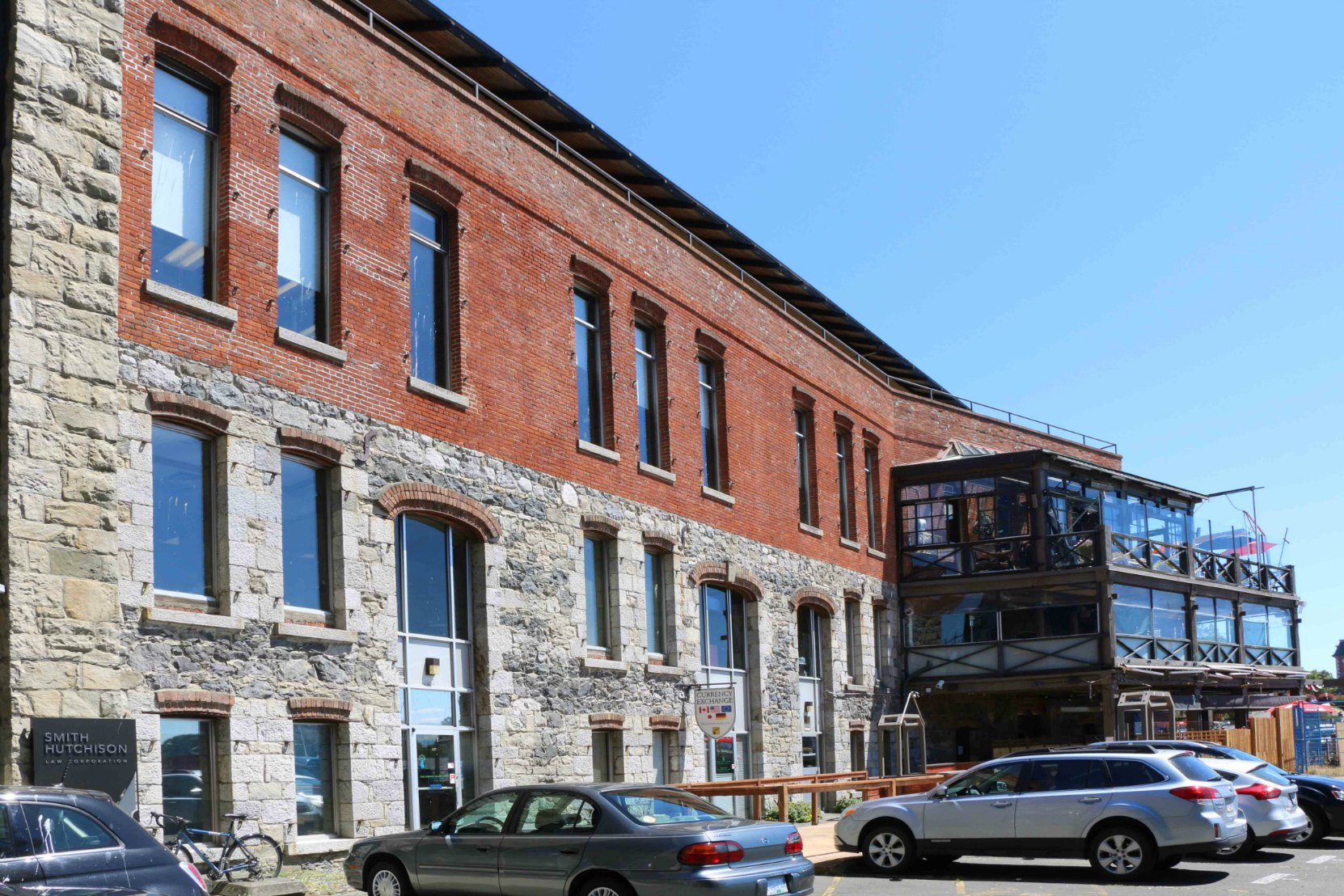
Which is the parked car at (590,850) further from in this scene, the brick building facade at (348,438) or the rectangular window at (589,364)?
the rectangular window at (589,364)

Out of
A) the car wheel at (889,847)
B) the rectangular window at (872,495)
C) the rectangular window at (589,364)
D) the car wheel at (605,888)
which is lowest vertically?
the car wheel at (889,847)

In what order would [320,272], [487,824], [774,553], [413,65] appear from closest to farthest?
[487,824]
[320,272]
[413,65]
[774,553]

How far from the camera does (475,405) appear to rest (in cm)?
2075

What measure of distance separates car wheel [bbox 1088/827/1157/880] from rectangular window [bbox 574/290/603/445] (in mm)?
10884

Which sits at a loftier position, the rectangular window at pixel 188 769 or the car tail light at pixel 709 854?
the rectangular window at pixel 188 769

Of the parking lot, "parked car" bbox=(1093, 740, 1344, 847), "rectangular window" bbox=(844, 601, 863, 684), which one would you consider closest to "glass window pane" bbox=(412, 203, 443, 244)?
the parking lot

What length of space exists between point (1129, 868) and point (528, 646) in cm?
880

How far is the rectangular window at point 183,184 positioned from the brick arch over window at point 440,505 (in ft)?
11.4

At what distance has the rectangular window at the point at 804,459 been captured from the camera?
31.8 meters

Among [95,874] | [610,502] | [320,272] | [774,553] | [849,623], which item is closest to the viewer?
[95,874]

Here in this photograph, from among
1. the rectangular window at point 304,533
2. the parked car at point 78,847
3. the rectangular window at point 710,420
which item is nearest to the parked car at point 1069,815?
the rectangular window at point 304,533

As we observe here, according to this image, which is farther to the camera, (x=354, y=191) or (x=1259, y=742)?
(x=1259, y=742)

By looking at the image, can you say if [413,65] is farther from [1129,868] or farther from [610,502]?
[1129,868]

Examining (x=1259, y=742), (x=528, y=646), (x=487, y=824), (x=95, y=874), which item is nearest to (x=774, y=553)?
(x=528, y=646)
